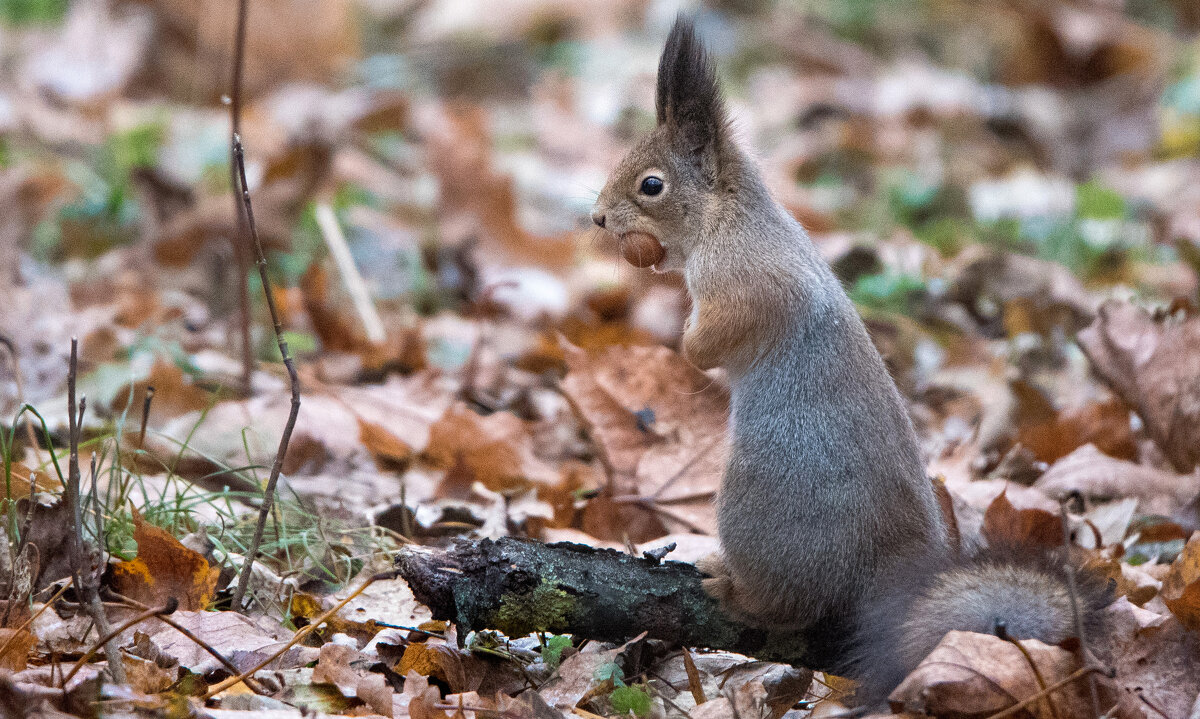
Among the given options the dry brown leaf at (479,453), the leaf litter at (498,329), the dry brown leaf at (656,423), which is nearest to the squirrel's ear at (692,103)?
the leaf litter at (498,329)

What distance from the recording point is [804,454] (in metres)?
2.27

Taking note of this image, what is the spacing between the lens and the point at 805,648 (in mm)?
2303

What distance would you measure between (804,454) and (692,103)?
0.87 meters

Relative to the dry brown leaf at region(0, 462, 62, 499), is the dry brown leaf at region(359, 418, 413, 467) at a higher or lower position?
lower

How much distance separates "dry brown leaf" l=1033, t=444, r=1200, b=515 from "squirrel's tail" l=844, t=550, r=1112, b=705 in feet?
3.76

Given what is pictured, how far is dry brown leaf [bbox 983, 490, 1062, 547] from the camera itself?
2674 mm

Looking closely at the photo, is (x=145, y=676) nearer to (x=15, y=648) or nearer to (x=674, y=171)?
(x=15, y=648)

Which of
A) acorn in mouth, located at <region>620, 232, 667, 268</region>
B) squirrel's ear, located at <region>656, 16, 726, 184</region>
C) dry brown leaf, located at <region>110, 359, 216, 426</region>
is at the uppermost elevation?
squirrel's ear, located at <region>656, 16, 726, 184</region>

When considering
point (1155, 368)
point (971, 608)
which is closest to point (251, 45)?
point (1155, 368)

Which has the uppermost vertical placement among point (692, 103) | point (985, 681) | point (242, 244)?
point (692, 103)

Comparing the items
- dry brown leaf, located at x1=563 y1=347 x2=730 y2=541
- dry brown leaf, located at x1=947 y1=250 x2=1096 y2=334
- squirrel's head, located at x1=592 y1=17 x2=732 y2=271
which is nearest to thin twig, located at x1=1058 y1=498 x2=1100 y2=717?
squirrel's head, located at x1=592 y1=17 x2=732 y2=271

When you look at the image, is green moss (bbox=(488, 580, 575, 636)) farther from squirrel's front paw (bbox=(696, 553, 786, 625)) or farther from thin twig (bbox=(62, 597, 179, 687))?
thin twig (bbox=(62, 597, 179, 687))

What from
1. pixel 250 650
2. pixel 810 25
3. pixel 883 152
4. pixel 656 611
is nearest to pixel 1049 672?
pixel 656 611

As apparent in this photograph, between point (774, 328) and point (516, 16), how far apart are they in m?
7.89
